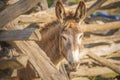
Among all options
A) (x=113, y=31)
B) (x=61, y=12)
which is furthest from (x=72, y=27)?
(x=113, y=31)

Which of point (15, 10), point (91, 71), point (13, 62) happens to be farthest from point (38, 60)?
point (91, 71)

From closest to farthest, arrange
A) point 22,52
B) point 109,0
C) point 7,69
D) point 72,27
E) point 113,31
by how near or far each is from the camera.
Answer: point 22,52 < point 7,69 < point 72,27 < point 109,0 < point 113,31

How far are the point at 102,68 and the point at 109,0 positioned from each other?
154 centimetres

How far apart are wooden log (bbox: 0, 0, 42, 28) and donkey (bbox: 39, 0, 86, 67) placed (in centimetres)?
125

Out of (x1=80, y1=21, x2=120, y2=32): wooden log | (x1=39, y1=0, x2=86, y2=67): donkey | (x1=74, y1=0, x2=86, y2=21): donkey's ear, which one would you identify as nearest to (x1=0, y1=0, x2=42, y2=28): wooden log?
(x1=39, y1=0, x2=86, y2=67): donkey

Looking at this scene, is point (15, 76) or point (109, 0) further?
point (109, 0)

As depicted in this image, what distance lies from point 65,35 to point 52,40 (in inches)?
18.3

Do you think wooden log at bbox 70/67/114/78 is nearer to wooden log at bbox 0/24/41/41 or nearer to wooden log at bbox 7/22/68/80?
wooden log at bbox 7/22/68/80

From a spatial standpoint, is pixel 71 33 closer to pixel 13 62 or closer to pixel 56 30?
pixel 56 30

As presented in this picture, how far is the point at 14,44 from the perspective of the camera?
17.2 ft

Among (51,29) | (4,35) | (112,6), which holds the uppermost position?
(4,35)

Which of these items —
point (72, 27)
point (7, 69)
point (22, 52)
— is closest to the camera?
point (22, 52)

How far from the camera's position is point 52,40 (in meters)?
6.53

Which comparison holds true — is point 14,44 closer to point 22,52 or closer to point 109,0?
point 22,52
